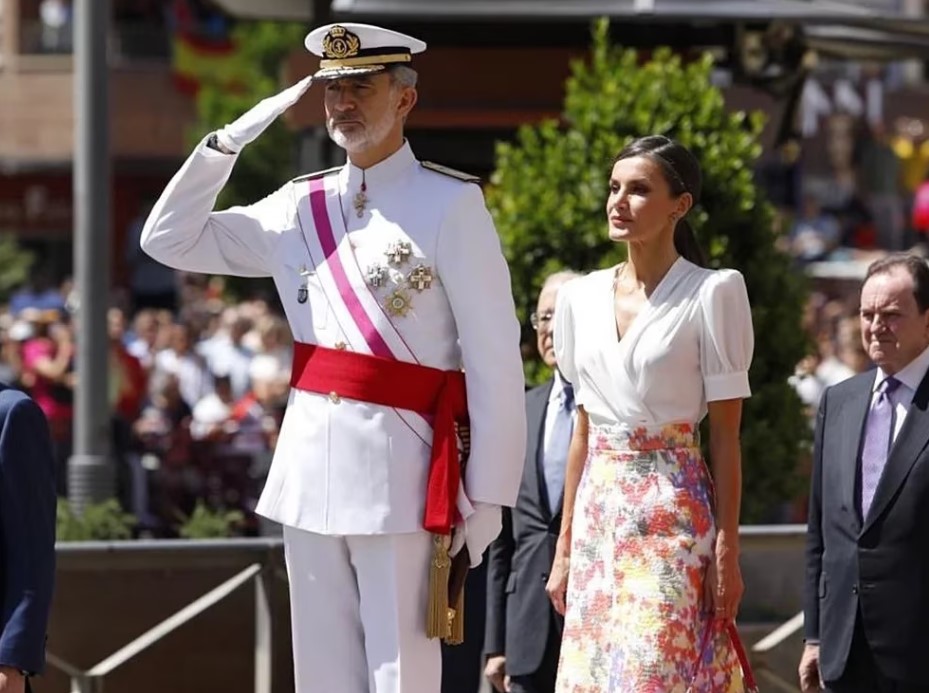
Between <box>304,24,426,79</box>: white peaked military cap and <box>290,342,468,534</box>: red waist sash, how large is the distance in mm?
687

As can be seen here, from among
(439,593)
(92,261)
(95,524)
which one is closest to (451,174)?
(439,593)

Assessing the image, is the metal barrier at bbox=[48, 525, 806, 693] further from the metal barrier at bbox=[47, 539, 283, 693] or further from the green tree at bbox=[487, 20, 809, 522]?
the green tree at bbox=[487, 20, 809, 522]

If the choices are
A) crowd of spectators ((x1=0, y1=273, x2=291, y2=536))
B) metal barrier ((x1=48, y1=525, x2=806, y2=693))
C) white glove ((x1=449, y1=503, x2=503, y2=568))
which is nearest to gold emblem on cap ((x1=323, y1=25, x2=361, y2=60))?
white glove ((x1=449, y1=503, x2=503, y2=568))

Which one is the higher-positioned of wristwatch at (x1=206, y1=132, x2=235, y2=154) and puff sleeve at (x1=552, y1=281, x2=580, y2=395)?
wristwatch at (x1=206, y1=132, x2=235, y2=154)

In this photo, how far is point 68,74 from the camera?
1446 inches

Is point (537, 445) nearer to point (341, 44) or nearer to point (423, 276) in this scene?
point (423, 276)

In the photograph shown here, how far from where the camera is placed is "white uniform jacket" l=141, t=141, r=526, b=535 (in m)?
5.48

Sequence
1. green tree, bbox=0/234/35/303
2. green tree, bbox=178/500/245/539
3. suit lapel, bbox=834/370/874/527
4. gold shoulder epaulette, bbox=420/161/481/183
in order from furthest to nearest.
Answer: green tree, bbox=0/234/35/303, green tree, bbox=178/500/245/539, suit lapel, bbox=834/370/874/527, gold shoulder epaulette, bbox=420/161/481/183

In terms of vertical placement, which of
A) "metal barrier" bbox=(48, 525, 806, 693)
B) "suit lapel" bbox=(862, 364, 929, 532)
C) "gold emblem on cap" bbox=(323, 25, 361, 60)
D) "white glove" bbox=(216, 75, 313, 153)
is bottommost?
"metal barrier" bbox=(48, 525, 806, 693)

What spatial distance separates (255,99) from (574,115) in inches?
794

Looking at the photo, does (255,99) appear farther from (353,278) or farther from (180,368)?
(353,278)

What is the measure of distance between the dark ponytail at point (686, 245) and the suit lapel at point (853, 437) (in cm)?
66

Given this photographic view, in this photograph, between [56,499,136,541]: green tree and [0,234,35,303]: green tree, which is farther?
[0,234,35,303]: green tree

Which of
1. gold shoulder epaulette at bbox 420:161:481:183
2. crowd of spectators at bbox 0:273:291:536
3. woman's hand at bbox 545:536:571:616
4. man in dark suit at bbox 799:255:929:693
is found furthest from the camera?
crowd of spectators at bbox 0:273:291:536
